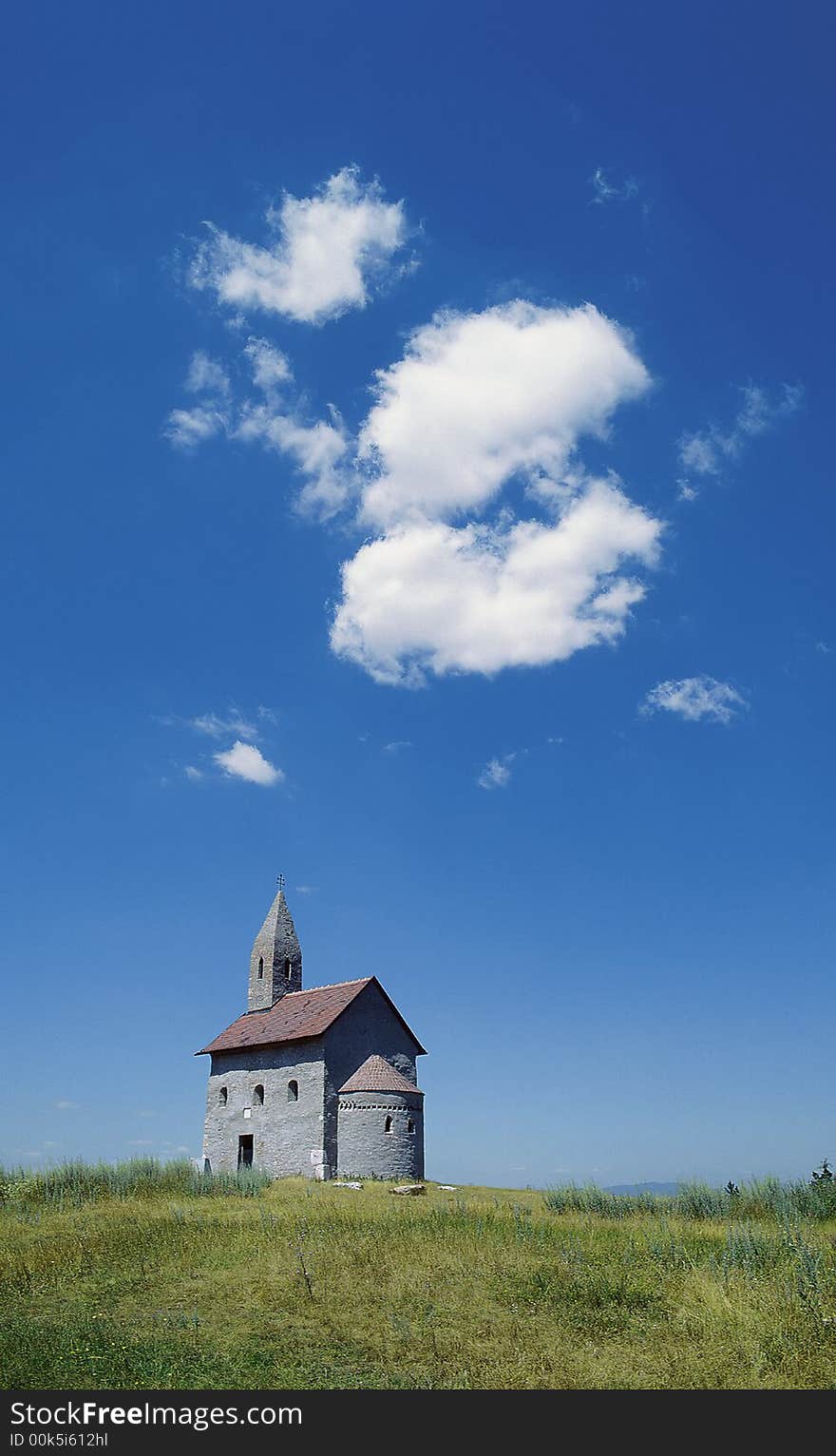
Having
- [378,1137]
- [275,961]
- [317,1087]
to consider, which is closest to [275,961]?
[275,961]

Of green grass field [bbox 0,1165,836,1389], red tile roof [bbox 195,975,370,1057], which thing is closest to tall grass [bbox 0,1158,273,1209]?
green grass field [bbox 0,1165,836,1389]

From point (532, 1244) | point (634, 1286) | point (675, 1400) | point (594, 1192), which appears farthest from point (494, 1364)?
point (594, 1192)

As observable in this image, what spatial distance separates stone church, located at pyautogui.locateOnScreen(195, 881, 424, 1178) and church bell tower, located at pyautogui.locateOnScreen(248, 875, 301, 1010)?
0.11 meters

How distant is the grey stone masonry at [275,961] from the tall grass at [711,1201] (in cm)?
2311

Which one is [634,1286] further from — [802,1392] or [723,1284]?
[802,1392]

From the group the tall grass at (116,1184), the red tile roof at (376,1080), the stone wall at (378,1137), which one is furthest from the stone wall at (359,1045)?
the tall grass at (116,1184)

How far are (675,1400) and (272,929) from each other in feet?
125

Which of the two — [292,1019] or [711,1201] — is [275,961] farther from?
[711,1201]

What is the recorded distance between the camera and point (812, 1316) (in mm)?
10867

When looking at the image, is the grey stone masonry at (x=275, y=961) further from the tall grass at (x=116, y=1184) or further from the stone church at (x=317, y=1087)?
the tall grass at (x=116, y=1184)

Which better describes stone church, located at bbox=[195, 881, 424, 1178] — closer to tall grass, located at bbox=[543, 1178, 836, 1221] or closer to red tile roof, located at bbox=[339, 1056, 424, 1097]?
red tile roof, located at bbox=[339, 1056, 424, 1097]

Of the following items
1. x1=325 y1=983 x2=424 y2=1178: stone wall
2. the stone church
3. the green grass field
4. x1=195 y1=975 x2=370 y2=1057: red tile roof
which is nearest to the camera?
the green grass field

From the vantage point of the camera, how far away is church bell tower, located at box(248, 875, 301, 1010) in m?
44.4

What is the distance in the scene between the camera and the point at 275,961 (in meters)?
44.6
